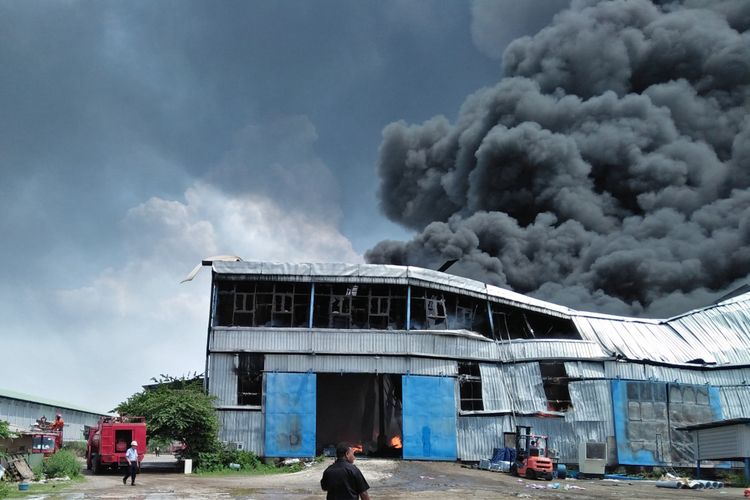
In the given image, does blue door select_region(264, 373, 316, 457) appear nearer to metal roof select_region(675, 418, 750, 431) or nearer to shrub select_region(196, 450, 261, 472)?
shrub select_region(196, 450, 261, 472)

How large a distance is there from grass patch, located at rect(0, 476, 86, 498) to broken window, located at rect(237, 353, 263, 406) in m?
8.30

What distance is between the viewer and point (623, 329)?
36844 mm

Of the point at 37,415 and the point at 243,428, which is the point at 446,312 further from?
the point at 37,415

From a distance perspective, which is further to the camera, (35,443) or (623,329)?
(623,329)

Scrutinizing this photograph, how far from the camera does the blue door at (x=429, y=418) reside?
3098 cm

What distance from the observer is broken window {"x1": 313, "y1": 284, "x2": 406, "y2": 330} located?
3309cm

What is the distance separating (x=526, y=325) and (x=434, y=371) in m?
7.06

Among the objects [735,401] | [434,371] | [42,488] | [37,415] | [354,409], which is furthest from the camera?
[37,415]

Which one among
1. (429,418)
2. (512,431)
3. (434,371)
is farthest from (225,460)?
(512,431)

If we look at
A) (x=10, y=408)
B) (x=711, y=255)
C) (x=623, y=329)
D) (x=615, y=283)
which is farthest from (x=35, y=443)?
(x=711, y=255)

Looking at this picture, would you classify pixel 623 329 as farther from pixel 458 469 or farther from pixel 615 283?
pixel 615 283

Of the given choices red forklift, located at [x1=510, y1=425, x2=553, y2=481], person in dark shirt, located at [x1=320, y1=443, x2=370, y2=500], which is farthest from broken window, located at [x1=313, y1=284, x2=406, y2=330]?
person in dark shirt, located at [x1=320, y1=443, x2=370, y2=500]

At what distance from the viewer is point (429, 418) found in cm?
3141

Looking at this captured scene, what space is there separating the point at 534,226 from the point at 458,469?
40051mm
